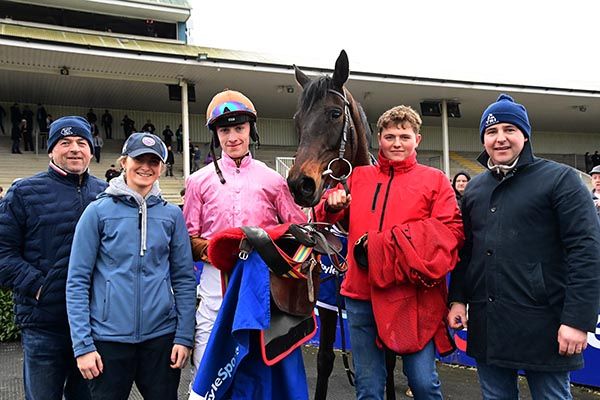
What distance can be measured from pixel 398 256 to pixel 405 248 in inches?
2.2

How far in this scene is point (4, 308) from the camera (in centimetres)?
566

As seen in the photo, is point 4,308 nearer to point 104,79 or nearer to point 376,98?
point 104,79

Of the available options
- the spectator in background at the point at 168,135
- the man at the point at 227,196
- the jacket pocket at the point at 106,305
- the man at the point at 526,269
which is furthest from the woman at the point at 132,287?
the spectator in background at the point at 168,135

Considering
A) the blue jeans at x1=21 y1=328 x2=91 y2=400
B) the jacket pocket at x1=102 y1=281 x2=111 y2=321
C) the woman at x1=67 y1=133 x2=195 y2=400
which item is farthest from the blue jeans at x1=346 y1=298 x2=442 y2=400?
the blue jeans at x1=21 y1=328 x2=91 y2=400

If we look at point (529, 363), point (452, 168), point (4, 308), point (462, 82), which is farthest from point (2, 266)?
point (452, 168)

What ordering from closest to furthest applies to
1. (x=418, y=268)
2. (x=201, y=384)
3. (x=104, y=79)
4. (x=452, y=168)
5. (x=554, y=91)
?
1. (x=201, y=384)
2. (x=418, y=268)
3. (x=104, y=79)
4. (x=554, y=91)
5. (x=452, y=168)

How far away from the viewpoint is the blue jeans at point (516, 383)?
207cm

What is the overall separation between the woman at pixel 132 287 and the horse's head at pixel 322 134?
696 millimetres

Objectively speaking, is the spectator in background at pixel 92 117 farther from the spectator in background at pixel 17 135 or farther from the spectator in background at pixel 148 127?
the spectator in background at pixel 17 135

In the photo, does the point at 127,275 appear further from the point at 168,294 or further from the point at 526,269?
the point at 526,269

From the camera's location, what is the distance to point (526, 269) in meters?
2.10

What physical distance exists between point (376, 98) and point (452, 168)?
7742 millimetres

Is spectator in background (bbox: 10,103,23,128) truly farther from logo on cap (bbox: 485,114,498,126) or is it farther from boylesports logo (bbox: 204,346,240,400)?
logo on cap (bbox: 485,114,498,126)

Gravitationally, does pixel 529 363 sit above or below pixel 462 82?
below
